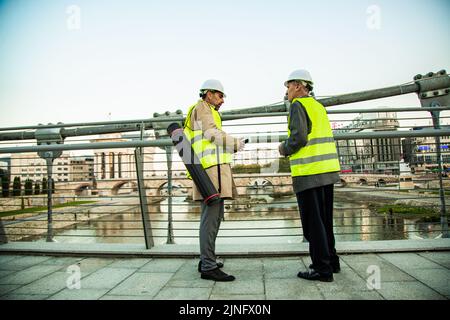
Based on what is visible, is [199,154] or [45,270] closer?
[199,154]

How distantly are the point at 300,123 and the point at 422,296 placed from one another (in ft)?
4.71

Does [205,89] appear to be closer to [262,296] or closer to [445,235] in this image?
[262,296]

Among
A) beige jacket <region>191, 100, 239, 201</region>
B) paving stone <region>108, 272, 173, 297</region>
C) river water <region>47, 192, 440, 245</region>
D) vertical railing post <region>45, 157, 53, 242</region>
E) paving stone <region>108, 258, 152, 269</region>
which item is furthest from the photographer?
vertical railing post <region>45, 157, 53, 242</region>

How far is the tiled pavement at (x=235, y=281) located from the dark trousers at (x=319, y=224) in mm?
158

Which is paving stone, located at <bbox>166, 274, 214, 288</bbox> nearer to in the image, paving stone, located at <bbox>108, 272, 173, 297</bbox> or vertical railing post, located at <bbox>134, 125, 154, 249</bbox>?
paving stone, located at <bbox>108, 272, 173, 297</bbox>

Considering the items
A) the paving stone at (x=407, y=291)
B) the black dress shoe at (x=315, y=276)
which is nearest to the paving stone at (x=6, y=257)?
the black dress shoe at (x=315, y=276)

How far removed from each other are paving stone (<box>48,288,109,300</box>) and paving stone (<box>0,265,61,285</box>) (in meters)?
0.53

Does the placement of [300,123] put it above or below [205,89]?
below

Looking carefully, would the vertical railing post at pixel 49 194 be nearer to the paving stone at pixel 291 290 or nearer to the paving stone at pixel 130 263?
the paving stone at pixel 130 263

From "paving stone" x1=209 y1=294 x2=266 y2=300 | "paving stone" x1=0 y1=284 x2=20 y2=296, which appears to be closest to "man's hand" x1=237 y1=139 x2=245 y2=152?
"paving stone" x1=209 y1=294 x2=266 y2=300

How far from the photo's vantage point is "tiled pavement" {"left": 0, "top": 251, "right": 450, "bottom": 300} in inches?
80.4

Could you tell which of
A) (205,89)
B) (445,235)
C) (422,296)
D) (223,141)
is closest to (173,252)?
(223,141)

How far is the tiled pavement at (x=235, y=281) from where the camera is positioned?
2041 mm

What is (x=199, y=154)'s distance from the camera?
2.48 m
